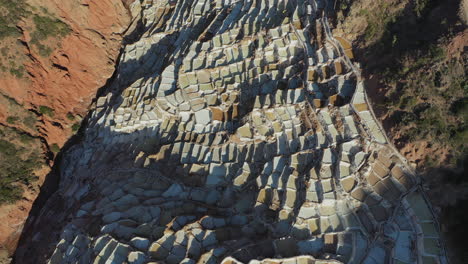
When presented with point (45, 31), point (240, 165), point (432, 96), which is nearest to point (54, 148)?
point (45, 31)

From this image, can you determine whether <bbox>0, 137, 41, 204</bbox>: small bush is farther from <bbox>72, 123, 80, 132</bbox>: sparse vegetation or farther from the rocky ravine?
<bbox>72, 123, 80, 132</bbox>: sparse vegetation

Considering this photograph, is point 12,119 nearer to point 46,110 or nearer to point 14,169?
point 46,110

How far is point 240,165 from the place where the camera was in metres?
13.3

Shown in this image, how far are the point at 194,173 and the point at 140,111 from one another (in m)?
4.58

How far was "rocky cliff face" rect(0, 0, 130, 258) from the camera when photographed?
55.3 ft

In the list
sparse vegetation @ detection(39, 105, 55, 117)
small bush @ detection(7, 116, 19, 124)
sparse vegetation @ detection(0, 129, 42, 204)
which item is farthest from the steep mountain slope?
small bush @ detection(7, 116, 19, 124)

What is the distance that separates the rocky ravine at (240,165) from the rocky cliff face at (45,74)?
4.28 ft

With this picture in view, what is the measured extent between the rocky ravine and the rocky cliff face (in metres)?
1.30

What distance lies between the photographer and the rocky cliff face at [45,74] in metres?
16.8

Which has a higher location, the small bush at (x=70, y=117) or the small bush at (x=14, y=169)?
the small bush at (x=70, y=117)

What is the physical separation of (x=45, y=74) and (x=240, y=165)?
1270cm

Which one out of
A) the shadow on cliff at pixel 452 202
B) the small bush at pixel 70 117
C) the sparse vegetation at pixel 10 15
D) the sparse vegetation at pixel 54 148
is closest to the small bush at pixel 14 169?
the sparse vegetation at pixel 54 148

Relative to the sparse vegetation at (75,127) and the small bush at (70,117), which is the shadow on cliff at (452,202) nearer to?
the sparse vegetation at (75,127)

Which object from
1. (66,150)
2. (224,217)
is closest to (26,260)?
(66,150)
